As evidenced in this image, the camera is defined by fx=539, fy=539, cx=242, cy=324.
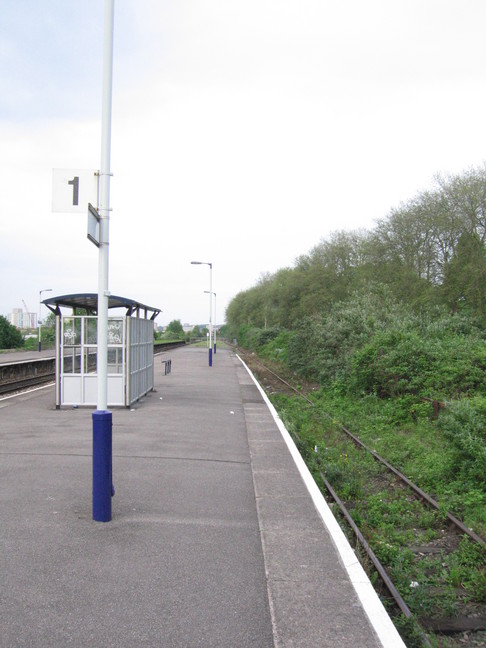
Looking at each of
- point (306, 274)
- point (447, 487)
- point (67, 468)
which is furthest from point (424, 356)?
point (306, 274)

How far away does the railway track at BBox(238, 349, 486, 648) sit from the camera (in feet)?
13.5

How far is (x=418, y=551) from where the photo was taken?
231 inches

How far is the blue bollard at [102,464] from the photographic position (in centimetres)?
494

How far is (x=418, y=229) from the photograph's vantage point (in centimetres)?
2686

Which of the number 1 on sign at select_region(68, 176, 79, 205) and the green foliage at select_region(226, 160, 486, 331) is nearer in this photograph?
the number 1 on sign at select_region(68, 176, 79, 205)

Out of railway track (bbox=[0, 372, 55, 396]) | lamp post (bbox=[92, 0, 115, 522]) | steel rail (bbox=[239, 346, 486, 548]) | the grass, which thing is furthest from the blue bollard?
railway track (bbox=[0, 372, 55, 396])

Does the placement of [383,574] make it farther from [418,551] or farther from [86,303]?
[86,303]

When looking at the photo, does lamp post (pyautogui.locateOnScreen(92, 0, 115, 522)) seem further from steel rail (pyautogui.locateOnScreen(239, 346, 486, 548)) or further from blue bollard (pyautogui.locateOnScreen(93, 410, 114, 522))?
steel rail (pyautogui.locateOnScreen(239, 346, 486, 548))

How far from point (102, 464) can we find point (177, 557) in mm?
1169

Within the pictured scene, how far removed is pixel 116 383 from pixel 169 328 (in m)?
152

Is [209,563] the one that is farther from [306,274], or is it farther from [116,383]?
[306,274]

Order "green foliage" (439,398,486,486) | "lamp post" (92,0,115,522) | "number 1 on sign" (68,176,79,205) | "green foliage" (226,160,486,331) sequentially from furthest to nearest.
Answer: "green foliage" (226,160,486,331)
"green foliage" (439,398,486,486)
"number 1 on sign" (68,176,79,205)
"lamp post" (92,0,115,522)

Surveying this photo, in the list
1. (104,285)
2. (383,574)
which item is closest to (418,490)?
(383,574)

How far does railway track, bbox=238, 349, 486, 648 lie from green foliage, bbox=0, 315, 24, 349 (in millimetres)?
60091
